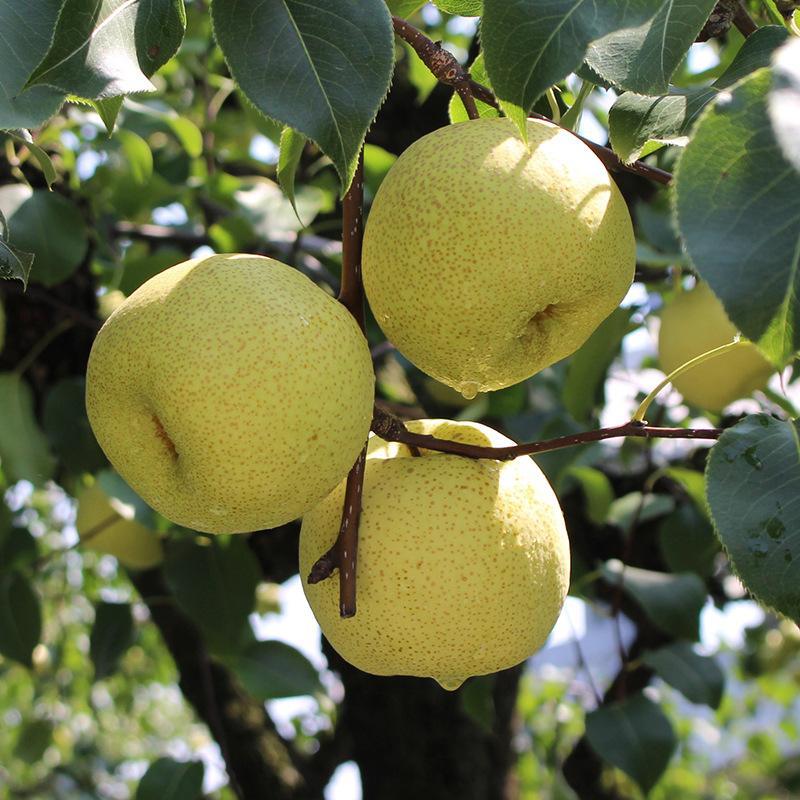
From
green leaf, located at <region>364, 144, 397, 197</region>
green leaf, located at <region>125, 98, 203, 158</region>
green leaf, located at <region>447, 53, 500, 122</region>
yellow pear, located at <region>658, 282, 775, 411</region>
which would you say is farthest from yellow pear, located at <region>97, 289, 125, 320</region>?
green leaf, located at <region>447, 53, 500, 122</region>

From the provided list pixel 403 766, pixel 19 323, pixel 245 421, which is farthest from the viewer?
pixel 403 766

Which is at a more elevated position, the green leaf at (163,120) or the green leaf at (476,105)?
the green leaf at (476,105)

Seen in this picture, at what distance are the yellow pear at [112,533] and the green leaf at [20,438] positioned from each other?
0.51 ft

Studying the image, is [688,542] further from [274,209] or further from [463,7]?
[463,7]

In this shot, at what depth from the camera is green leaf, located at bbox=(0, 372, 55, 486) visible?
1987mm

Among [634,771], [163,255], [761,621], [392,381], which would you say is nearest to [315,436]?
[163,255]

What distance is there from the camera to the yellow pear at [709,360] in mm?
1907

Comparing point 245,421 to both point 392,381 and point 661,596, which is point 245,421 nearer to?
point 661,596

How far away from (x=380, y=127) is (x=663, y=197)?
81 centimetres

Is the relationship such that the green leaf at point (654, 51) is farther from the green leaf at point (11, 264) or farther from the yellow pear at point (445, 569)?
the green leaf at point (11, 264)

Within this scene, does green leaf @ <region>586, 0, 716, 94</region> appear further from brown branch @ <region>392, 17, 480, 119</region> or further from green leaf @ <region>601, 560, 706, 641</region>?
green leaf @ <region>601, 560, 706, 641</region>

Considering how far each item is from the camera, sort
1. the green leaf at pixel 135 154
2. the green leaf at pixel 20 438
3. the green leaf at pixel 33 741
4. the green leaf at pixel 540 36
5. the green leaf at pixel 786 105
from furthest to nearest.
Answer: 1. the green leaf at pixel 33 741
2. the green leaf at pixel 135 154
3. the green leaf at pixel 20 438
4. the green leaf at pixel 540 36
5. the green leaf at pixel 786 105

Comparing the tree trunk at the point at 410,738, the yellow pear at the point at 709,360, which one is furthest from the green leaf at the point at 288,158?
the tree trunk at the point at 410,738

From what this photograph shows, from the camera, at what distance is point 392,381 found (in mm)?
2482
